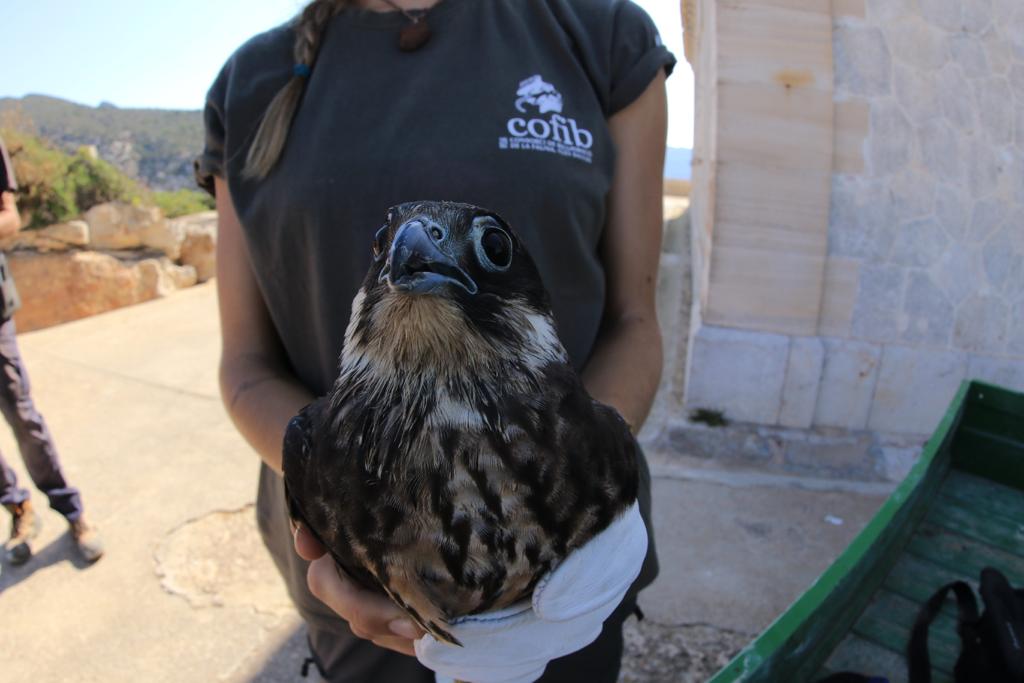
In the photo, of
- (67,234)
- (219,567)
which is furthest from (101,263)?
(219,567)

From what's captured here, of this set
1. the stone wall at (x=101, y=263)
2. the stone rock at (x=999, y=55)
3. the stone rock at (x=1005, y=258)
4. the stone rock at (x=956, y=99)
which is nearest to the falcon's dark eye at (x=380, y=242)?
the stone rock at (x=956, y=99)

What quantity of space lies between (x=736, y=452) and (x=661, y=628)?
5.76 ft

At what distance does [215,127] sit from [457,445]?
108 cm

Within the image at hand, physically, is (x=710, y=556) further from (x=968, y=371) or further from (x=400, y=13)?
(x=400, y=13)

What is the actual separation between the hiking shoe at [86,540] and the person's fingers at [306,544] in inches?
128

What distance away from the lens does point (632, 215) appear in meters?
1.74

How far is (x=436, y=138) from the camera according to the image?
1.48 metres

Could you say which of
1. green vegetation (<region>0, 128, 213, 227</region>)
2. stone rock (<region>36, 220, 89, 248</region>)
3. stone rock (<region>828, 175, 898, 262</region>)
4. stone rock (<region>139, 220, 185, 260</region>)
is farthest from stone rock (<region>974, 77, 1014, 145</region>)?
stone rock (<region>36, 220, 89, 248</region>)

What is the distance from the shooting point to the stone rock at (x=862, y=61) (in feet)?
14.1

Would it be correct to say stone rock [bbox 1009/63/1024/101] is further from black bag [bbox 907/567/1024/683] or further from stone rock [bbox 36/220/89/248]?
stone rock [bbox 36/220/89/248]

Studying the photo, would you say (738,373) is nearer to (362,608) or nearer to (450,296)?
(362,608)

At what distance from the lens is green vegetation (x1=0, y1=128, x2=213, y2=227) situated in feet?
46.4

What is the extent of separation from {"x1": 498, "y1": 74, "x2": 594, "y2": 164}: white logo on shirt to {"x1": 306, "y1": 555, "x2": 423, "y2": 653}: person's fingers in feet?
3.00

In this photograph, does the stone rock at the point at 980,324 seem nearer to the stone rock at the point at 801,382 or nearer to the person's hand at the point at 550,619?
the stone rock at the point at 801,382
